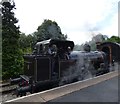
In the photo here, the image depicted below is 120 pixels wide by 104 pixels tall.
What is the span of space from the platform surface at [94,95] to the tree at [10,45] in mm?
10442

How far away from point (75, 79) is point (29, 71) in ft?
8.99

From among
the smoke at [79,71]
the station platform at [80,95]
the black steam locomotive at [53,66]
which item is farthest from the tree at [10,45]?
the station platform at [80,95]

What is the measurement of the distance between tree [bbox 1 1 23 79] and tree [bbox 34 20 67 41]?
727 inches

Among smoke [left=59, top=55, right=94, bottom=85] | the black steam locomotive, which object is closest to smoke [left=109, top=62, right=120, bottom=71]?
the black steam locomotive

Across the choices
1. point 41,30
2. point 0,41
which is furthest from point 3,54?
point 41,30

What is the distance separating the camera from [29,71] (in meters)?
9.97

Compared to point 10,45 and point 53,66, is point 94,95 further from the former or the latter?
point 10,45

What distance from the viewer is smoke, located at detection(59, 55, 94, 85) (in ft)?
36.2

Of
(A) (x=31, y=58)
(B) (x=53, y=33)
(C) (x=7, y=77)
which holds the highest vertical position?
(B) (x=53, y=33)

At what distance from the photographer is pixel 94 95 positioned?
649 cm

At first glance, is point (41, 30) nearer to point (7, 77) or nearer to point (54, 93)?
point (7, 77)

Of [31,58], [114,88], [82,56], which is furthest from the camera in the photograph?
[82,56]

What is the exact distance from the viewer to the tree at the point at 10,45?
17.1 m

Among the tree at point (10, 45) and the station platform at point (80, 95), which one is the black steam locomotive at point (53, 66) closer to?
the station platform at point (80, 95)
